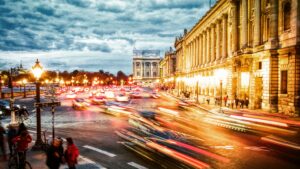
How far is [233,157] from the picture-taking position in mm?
13516

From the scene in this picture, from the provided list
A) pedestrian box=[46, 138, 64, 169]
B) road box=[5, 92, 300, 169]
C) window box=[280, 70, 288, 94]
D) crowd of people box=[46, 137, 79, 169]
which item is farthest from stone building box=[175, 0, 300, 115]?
pedestrian box=[46, 138, 64, 169]

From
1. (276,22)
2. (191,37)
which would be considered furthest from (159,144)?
(191,37)

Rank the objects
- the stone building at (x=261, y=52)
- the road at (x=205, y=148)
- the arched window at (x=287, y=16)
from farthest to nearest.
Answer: the arched window at (x=287, y=16) → the stone building at (x=261, y=52) → the road at (x=205, y=148)

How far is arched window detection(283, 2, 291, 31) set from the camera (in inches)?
1320

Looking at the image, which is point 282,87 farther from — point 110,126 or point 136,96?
point 136,96

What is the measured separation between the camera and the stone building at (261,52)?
3162 centimetres

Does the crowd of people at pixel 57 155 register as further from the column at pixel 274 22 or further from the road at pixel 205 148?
the column at pixel 274 22

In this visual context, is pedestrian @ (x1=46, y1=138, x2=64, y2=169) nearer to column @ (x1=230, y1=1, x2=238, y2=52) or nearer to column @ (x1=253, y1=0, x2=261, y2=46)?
column @ (x1=253, y1=0, x2=261, y2=46)

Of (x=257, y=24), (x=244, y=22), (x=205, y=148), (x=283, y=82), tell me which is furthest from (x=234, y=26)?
(x=205, y=148)

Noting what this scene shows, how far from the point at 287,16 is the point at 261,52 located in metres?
5.51

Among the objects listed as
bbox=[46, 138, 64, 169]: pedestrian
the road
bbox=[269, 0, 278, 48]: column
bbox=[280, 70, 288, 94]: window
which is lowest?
the road

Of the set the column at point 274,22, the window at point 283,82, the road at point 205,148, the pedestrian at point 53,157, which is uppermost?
the column at point 274,22

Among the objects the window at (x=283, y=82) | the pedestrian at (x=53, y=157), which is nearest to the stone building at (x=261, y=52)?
the window at (x=283, y=82)

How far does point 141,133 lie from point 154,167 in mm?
8084
